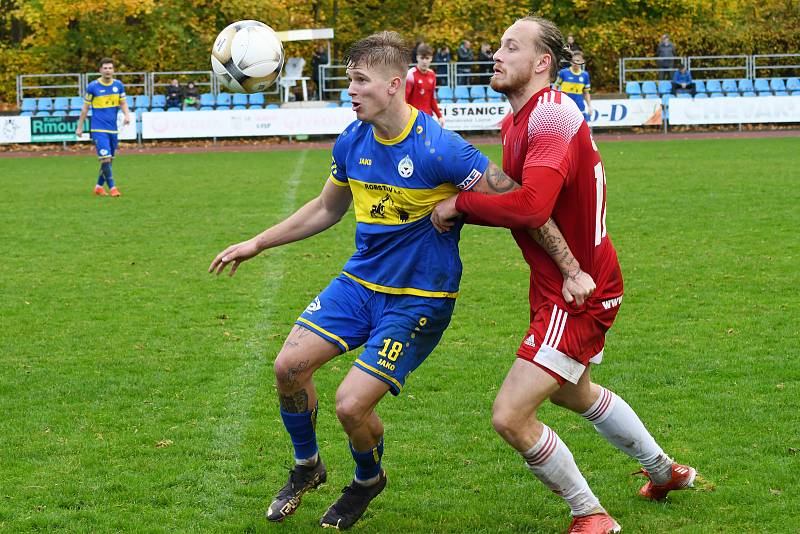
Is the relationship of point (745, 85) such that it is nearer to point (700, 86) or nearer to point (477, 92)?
point (700, 86)

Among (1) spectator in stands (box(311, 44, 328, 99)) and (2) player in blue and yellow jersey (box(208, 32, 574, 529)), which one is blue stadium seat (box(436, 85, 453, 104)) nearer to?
(1) spectator in stands (box(311, 44, 328, 99))

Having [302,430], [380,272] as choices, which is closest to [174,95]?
[302,430]

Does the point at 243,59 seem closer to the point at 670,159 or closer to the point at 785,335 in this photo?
the point at 785,335

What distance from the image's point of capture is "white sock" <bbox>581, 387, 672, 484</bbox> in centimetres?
438

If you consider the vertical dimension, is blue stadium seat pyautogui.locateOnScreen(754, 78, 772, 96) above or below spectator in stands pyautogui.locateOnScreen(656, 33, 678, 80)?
below

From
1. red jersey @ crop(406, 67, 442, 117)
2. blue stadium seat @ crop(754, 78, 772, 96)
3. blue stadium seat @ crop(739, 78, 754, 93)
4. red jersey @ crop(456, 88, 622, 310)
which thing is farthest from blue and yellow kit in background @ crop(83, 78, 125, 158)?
blue stadium seat @ crop(754, 78, 772, 96)

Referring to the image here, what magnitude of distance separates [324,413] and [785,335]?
11.0 ft

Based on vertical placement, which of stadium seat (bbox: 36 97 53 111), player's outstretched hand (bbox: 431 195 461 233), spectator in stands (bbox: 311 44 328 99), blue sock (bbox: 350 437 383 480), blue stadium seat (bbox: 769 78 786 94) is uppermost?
spectator in stands (bbox: 311 44 328 99)

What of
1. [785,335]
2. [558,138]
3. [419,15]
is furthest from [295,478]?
[419,15]

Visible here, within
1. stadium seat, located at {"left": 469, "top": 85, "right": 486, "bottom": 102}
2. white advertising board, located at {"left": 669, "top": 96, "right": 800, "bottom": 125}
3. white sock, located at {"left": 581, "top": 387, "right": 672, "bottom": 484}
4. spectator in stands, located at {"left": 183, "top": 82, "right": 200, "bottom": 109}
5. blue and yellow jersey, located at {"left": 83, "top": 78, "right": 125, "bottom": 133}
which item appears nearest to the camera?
white sock, located at {"left": 581, "top": 387, "right": 672, "bottom": 484}

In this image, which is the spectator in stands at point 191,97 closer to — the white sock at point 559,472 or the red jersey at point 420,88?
the red jersey at point 420,88

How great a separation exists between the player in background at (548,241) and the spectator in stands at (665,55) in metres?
28.6

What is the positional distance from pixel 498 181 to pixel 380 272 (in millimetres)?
645

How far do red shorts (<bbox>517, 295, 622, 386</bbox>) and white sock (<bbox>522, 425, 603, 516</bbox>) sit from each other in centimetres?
24
